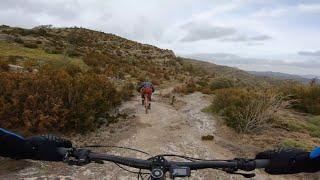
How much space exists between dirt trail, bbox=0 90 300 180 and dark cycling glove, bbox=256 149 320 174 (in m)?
6.82

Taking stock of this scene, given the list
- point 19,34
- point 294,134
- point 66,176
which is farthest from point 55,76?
point 19,34

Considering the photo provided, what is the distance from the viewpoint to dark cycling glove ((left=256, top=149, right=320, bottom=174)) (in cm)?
304

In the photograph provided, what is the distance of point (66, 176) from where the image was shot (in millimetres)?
9430

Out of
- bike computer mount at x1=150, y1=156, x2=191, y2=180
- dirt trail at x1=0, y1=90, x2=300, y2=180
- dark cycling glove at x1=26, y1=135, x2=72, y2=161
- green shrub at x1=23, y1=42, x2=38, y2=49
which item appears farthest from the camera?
green shrub at x1=23, y1=42, x2=38, y2=49

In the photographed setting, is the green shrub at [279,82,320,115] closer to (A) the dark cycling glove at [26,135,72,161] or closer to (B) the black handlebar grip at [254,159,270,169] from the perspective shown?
Result: (B) the black handlebar grip at [254,159,270,169]

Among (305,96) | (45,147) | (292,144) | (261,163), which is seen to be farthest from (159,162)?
(305,96)

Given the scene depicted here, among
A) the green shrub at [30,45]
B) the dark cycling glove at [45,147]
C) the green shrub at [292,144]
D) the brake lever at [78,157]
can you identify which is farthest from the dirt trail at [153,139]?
the green shrub at [30,45]

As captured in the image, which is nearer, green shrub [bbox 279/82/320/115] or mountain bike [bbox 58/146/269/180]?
mountain bike [bbox 58/146/269/180]

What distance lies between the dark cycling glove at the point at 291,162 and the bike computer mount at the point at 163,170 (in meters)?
0.73

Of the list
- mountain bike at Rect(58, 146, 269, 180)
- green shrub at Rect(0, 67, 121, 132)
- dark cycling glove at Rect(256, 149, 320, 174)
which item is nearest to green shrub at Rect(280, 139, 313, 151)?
green shrub at Rect(0, 67, 121, 132)

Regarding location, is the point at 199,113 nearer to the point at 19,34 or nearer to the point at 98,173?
the point at 98,173

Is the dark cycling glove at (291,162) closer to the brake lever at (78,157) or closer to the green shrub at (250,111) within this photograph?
the brake lever at (78,157)

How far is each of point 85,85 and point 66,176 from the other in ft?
16.6

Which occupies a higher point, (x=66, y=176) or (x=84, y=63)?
(x=84, y=63)
